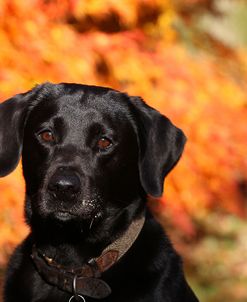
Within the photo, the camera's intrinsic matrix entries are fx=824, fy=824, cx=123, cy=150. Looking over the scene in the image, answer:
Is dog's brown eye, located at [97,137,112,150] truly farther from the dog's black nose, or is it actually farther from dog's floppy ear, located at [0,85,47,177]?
dog's floppy ear, located at [0,85,47,177]

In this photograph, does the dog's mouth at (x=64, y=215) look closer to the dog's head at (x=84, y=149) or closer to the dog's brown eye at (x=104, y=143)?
the dog's head at (x=84, y=149)

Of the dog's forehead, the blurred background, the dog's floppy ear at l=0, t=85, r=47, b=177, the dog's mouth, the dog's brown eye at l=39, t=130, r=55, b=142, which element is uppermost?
the dog's forehead

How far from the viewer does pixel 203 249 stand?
1076 cm

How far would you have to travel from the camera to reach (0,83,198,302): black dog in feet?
13.4

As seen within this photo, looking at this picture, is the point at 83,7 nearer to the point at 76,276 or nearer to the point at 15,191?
the point at 15,191

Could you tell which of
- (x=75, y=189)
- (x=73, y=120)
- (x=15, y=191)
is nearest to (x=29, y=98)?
(x=73, y=120)

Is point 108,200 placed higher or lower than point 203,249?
higher

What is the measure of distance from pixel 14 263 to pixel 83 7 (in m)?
2.46

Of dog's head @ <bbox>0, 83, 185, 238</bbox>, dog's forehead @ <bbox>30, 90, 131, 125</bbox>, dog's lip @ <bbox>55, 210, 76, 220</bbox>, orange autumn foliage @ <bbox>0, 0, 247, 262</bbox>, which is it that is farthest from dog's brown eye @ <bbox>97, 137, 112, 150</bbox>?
orange autumn foliage @ <bbox>0, 0, 247, 262</bbox>

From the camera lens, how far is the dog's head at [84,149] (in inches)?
160

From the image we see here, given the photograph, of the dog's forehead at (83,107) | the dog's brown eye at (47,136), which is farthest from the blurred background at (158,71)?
the dog's brown eye at (47,136)

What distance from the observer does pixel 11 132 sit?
172 inches

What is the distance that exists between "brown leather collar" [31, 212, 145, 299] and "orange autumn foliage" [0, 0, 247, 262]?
68.3 inches

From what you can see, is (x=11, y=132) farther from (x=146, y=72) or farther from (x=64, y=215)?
(x=146, y=72)
